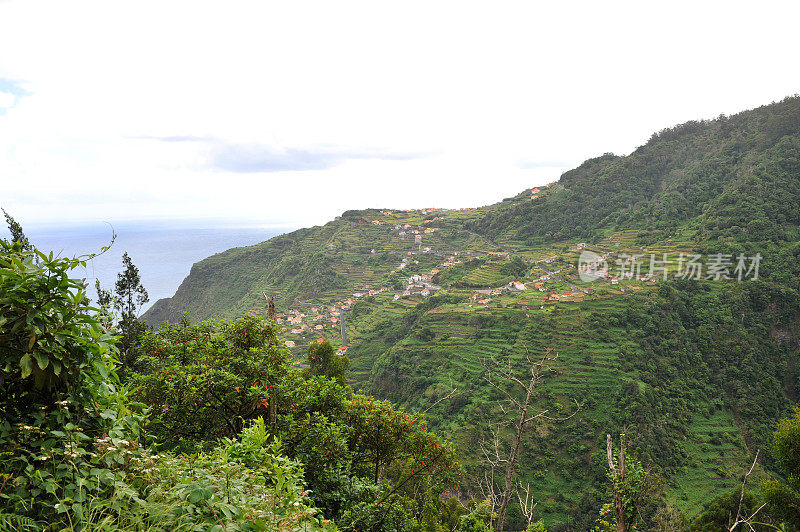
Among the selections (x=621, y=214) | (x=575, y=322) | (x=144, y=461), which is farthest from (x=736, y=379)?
(x=144, y=461)

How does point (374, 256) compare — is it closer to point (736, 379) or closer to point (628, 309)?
point (628, 309)

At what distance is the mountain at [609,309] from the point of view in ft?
86.9

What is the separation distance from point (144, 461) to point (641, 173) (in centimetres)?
8971

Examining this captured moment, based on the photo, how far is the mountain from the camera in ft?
86.9

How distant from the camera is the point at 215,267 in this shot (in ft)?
283

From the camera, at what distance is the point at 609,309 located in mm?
37312

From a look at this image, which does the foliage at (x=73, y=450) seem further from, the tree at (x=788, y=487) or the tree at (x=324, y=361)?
the tree at (x=324, y=361)

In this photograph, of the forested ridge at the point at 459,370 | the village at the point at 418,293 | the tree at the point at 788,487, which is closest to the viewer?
the forested ridge at the point at 459,370

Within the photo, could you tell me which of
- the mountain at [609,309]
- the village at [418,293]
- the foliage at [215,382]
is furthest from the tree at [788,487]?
the village at [418,293]

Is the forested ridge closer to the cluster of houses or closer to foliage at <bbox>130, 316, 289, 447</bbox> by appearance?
foliage at <bbox>130, 316, 289, 447</bbox>

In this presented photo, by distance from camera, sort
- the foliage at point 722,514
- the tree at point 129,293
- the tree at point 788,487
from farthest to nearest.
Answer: the tree at point 129,293 → the foliage at point 722,514 → the tree at point 788,487

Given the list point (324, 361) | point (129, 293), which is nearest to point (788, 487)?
point (324, 361)

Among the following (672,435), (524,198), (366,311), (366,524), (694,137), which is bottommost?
(672,435)

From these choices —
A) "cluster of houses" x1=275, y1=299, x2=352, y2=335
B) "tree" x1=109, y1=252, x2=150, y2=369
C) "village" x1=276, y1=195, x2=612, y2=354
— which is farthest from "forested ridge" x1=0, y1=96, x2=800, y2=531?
"village" x1=276, y1=195, x2=612, y2=354
